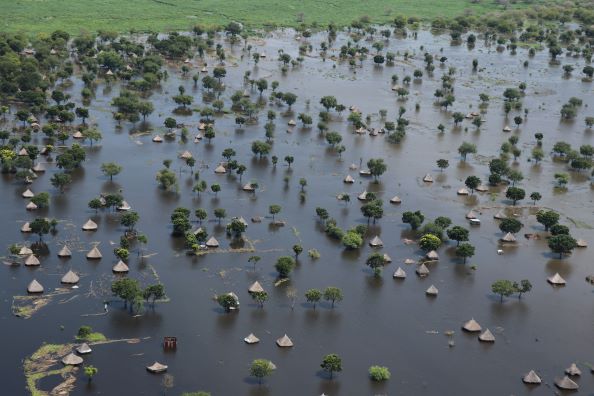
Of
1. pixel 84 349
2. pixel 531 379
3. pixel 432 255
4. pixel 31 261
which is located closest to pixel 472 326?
pixel 531 379

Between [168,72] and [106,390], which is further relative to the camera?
[168,72]

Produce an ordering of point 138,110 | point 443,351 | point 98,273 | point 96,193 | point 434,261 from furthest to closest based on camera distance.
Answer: point 138,110 → point 96,193 → point 434,261 → point 98,273 → point 443,351

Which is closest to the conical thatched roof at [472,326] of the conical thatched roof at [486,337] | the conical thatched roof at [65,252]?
the conical thatched roof at [486,337]

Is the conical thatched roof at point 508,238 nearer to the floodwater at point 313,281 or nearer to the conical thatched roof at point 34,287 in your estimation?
the floodwater at point 313,281

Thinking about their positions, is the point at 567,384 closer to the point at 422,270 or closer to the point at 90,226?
the point at 422,270

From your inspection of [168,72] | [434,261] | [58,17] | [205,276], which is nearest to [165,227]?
[205,276]

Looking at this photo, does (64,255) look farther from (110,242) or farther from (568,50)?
(568,50)

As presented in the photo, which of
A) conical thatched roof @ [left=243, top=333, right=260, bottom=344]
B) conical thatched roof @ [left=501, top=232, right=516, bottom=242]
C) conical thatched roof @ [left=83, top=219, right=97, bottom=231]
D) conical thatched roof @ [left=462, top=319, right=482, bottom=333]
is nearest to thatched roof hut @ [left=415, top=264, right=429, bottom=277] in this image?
conical thatched roof @ [left=462, top=319, right=482, bottom=333]
